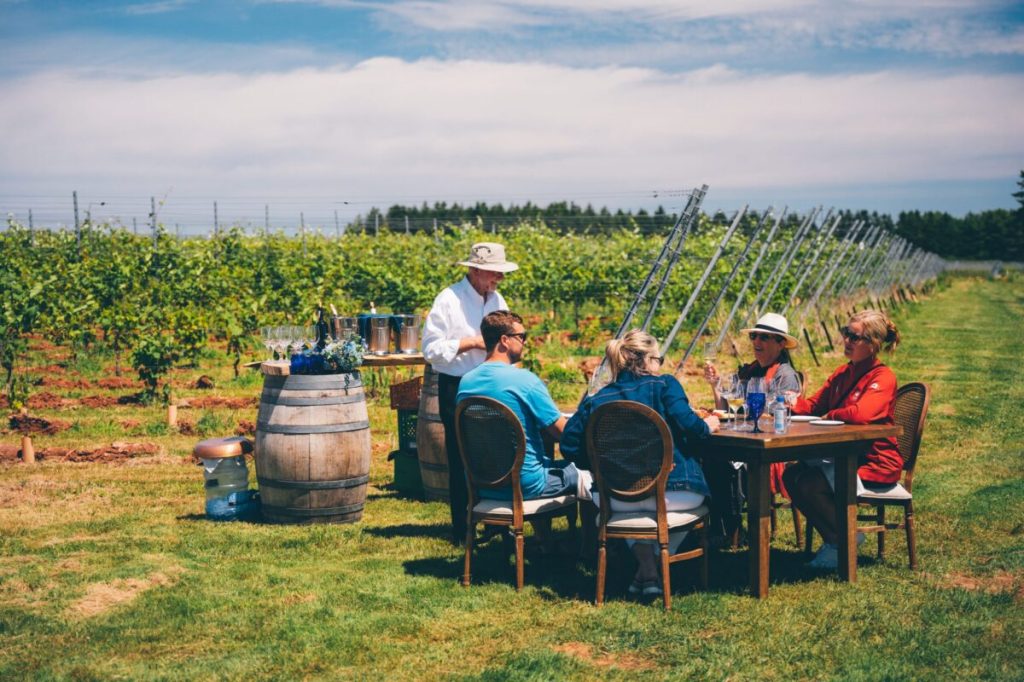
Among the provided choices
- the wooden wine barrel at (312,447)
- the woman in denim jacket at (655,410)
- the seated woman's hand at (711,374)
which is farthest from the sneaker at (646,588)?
the wooden wine barrel at (312,447)

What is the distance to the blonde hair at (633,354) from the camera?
4.39 meters

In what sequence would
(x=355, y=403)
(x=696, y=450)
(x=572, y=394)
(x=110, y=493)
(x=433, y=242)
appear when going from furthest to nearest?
(x=433, y=242) < (x=572, y=394) < (x=110, y=493) < (x=355, y=403) < (x=696, y=450)

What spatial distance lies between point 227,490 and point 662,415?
120 inches

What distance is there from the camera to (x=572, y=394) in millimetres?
10898

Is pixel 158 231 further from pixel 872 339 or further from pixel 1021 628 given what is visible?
pixel 1021 628

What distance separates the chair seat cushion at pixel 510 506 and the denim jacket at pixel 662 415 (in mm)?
323

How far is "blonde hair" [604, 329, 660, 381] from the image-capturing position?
4.39 metres

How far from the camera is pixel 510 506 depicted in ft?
15.4

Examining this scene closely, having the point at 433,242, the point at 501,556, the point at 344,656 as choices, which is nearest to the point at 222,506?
the point at 501,556

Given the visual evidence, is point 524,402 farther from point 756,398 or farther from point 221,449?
point 221,449

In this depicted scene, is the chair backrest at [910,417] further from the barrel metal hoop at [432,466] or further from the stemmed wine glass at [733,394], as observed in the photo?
the barrel metal hoop at [432,466]

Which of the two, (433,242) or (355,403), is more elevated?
(433,242)

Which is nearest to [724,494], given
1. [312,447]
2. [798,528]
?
[798,528]

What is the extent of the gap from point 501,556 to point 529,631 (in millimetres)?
1157
